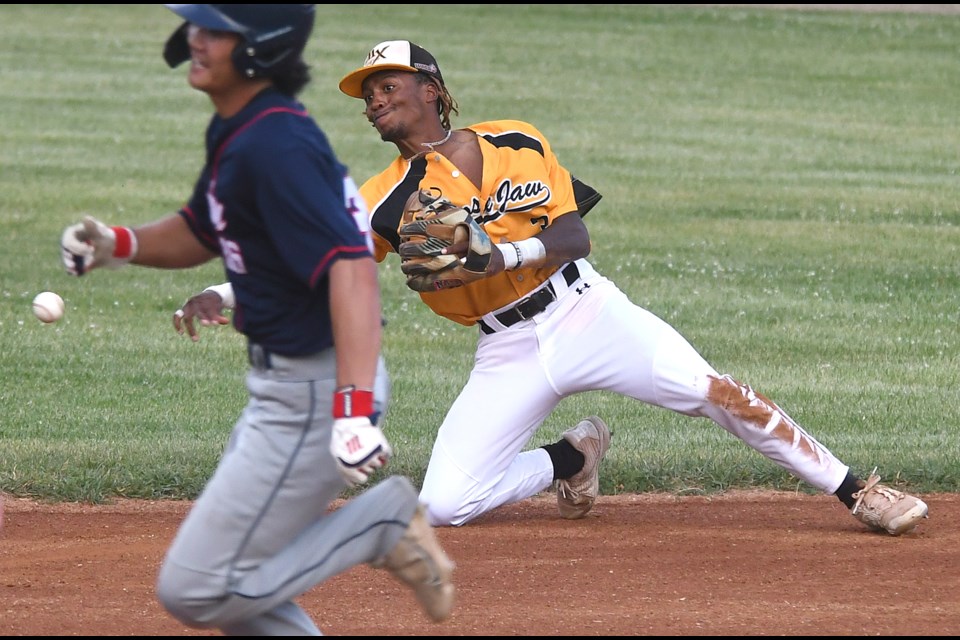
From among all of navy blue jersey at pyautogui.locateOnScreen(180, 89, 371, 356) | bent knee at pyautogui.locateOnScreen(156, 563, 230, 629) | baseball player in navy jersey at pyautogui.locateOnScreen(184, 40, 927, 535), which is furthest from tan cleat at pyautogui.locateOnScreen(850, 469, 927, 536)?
bent knee at pyautogui.locateOnScreen(156, 563, 230, 629)

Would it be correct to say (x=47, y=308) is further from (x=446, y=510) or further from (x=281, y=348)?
(x=281, y=348)


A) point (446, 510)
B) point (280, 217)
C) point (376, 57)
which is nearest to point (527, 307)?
point (446, 510)

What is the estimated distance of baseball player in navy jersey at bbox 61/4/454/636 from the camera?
3.79 metres

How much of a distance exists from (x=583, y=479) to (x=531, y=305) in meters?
0.81

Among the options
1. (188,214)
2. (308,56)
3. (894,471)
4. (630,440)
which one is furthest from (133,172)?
(188,214)

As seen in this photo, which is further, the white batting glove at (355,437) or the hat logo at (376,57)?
the hat logo at (376,57)

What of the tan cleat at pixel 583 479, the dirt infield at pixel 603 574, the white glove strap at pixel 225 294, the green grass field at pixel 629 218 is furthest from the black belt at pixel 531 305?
the white glove strap at pixel 225 294

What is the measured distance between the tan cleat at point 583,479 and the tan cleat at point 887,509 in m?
1.08

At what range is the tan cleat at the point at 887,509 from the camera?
19.9 ft

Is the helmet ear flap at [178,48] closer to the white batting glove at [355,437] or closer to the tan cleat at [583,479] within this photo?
the white batting glove at [355,437]

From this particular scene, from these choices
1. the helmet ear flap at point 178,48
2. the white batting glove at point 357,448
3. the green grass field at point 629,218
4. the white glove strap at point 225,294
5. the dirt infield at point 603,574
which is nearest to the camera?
the white batting glove at point 357,448

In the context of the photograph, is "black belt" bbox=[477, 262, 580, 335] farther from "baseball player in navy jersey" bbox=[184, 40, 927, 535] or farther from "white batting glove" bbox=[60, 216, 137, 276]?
"white batting glove" bbox=[60, 216, 137, 276]

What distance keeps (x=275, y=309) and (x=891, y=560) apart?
3.00 meters

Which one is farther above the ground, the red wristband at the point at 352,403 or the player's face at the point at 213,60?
the player's face at the point at 213,60
